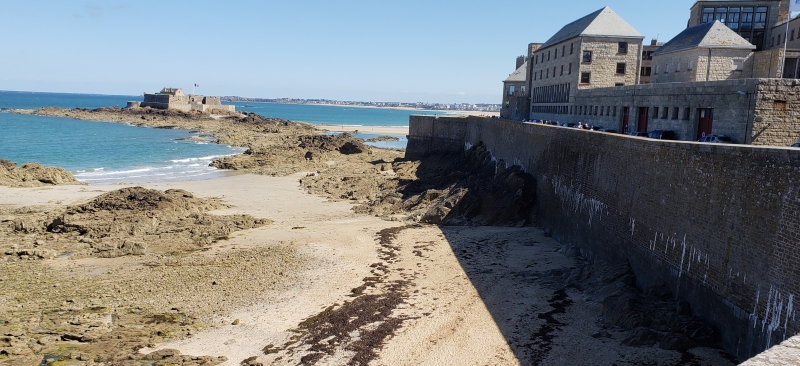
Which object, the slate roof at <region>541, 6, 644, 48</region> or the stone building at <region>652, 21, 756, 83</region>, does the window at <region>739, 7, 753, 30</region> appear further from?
the stone building at <region>652, 21, 756, 83</region>

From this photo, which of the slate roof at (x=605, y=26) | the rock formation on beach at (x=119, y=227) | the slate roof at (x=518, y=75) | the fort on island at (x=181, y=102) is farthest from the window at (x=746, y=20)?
the fort on island at (x=181, y=102)

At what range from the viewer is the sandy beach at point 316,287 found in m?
11.9

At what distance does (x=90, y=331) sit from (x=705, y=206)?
1347 cm

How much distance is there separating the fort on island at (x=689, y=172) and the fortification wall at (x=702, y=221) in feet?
0.09

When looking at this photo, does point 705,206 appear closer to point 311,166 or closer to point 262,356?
point 262,356

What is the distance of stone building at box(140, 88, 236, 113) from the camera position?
102375mm

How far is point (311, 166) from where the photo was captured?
43938 millimetres

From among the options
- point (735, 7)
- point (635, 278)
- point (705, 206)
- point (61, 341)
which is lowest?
point (61, 341)

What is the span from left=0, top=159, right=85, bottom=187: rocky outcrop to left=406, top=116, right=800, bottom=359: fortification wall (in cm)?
2745

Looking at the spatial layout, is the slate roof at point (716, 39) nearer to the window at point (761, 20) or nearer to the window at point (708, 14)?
the window at point (708, 14)

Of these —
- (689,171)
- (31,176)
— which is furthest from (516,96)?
(689,171)

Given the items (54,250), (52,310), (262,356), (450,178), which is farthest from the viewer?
(450,178)

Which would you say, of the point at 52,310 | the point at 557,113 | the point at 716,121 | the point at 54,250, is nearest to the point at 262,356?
the point at 52,310

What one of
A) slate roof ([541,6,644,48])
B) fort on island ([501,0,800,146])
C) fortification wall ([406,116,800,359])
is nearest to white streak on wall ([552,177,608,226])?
fortification wall ([406,116,800,359])
